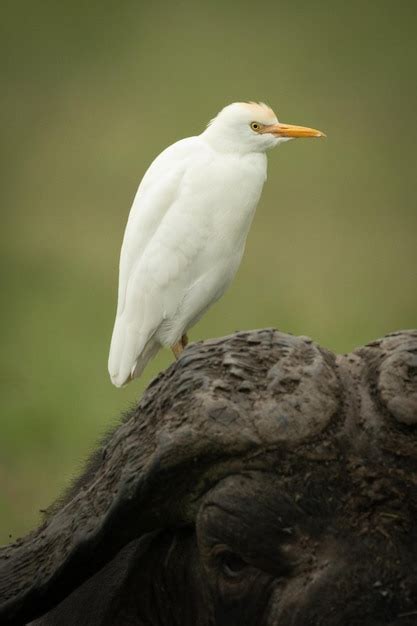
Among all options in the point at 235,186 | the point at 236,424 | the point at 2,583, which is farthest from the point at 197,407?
the point at 235,186

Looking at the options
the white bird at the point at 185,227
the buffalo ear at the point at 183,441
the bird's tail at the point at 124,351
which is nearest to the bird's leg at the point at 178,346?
the white bird at the point at 185,227

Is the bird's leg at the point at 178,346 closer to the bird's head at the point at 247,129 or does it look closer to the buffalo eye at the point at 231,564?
the bird's head at the point at 247,129

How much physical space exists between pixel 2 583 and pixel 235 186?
2.23 metres

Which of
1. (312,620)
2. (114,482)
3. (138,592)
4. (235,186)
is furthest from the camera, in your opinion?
(235,186)

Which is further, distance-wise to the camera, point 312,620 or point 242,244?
point 242,244

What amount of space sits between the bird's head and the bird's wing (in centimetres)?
13

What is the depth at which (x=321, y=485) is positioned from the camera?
146 centimetres

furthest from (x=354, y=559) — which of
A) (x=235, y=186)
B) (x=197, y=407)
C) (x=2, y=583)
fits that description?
(x=235, y=186)

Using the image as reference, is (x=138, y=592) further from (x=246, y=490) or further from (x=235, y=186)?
(x=235, y=186)

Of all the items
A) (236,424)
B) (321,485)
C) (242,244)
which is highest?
(236,424)

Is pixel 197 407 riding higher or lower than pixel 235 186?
higher

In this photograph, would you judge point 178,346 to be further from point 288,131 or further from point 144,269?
point 288,131

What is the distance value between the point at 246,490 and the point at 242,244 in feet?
8.01

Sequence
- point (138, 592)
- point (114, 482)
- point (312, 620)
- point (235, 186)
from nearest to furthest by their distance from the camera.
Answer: point (312, 620)
point (114, 482)
point (138, 592)
point (235, 186)
